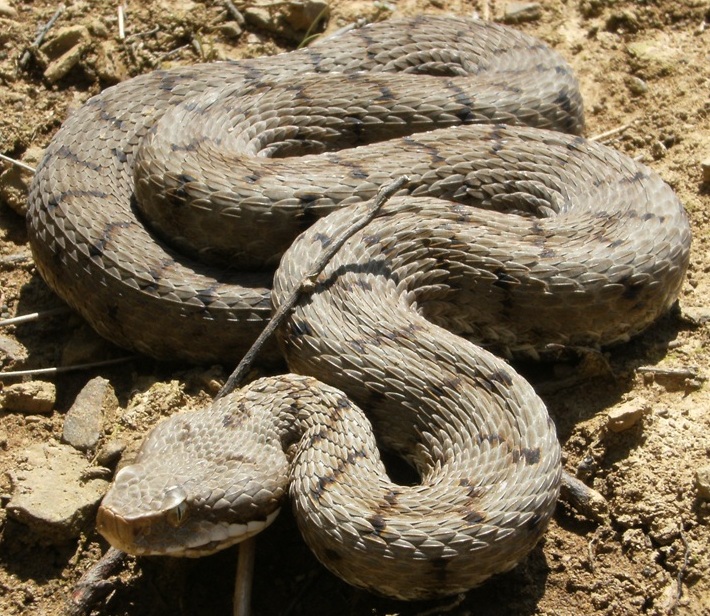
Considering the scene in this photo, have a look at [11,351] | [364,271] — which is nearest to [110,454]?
[11,351]

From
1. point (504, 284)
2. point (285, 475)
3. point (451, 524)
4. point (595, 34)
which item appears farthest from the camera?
point (595, 34)

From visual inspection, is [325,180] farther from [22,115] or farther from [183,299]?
[22,115]

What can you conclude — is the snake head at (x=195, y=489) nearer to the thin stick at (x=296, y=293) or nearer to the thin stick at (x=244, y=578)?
the thin stick at (x=244, y=578)

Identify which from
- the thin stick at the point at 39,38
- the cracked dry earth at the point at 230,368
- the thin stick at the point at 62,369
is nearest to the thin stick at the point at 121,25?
the cracked dry earth at the point at 230,368

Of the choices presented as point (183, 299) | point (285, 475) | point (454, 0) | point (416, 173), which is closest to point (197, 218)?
point (183, 299)

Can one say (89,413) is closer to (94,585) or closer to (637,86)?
(94,585)

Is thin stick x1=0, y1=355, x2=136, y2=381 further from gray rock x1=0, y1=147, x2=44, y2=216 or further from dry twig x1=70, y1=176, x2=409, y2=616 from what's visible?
gray rock x1=0, y1=147, x2=44, y2=216
